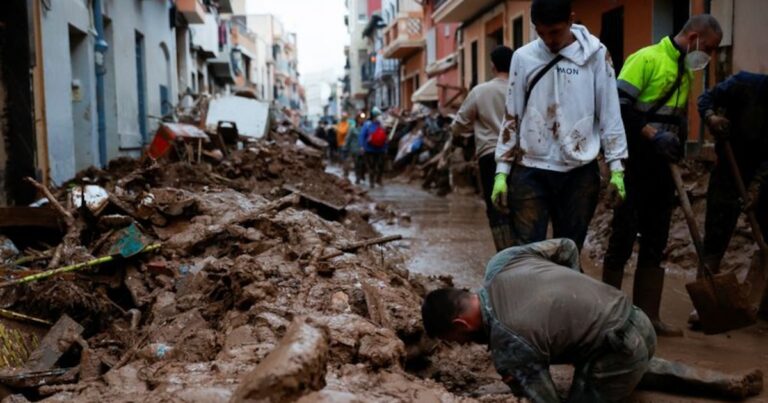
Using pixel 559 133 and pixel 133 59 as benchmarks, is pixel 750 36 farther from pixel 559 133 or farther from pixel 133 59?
pixel 133 59

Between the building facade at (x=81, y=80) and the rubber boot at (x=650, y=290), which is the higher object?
the building facade at (x=81, y=80)

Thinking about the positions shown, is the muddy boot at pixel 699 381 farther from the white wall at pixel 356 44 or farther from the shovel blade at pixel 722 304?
the white wall at pixel 356 44

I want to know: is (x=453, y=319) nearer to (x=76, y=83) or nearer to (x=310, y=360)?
(x=310, y=360)

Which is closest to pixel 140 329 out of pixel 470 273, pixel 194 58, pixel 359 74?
pixel 470 273

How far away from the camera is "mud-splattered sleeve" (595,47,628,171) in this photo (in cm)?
368

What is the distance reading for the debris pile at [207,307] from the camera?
2.60 m

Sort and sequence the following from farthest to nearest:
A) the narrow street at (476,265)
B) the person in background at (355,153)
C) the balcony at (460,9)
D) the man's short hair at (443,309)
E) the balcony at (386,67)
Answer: the balcony at (386,67) < the balcony at (460,9) < the person in background at (355,153) < the narrow street at (476,265) < the man's short hair at (443,309)

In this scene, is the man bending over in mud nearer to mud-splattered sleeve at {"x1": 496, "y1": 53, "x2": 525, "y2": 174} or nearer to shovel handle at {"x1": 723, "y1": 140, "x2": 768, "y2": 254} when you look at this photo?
mud-splattered sleeve at {"x1": 496, "y1": 53, "x2": 525, "y2": 174}

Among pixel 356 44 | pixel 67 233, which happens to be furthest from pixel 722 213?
pixel 356 44

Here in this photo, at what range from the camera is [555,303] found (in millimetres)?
2811

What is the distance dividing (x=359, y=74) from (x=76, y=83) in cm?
5577

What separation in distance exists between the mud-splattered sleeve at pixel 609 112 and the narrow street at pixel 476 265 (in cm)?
112

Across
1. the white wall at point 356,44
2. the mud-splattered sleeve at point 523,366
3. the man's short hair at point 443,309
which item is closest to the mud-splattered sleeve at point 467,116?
the man's short hair at point 443,309

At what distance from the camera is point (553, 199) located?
150 inches
